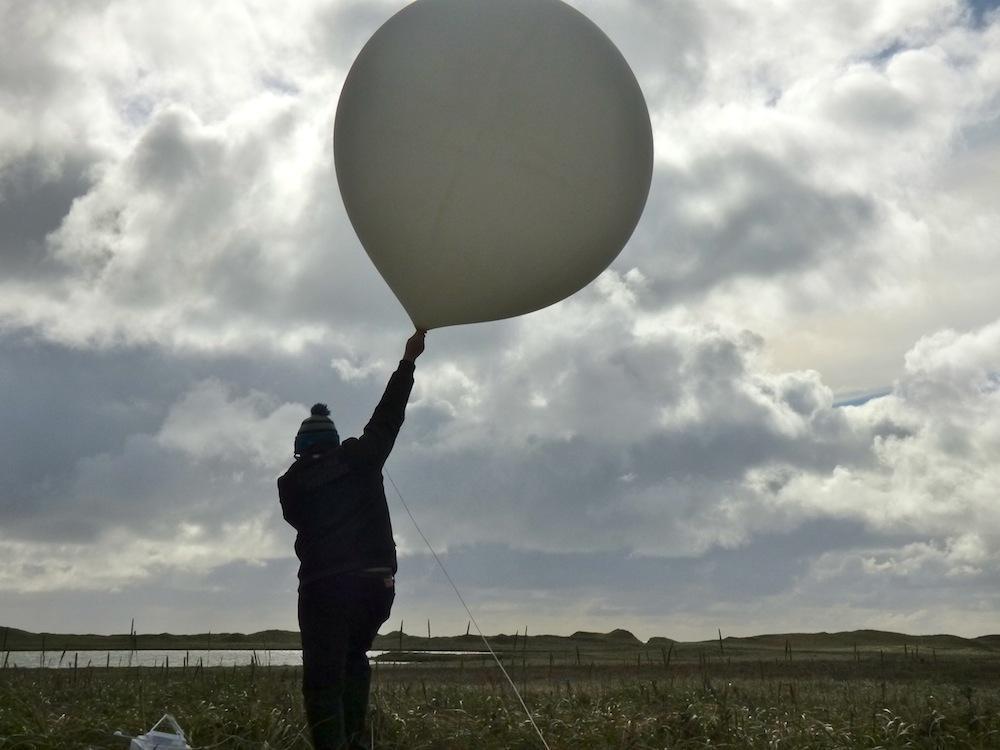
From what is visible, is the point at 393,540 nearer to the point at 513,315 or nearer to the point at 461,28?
the point at 513,315

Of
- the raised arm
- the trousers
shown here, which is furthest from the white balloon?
the trousers

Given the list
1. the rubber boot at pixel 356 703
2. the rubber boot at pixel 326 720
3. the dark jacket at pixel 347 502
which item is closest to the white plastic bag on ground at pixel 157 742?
the rubber boot at pixel 326 720

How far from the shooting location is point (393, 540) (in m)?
6.46

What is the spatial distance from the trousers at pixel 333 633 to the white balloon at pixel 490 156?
6.33 feet

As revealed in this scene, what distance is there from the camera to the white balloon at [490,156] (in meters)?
6.46

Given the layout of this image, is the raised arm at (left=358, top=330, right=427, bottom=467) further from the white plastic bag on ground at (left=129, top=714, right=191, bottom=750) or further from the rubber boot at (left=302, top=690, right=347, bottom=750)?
the white plastic bag on ground at (left=129, top=714, right=191, bottom=750)

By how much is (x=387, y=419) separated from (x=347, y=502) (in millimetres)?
581

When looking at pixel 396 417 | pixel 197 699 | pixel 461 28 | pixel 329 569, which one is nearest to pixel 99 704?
pixel 197 699

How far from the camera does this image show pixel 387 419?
6.42 metres

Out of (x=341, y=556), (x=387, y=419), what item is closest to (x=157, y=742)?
(x=341, y=556)

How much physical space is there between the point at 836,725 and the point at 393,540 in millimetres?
3992

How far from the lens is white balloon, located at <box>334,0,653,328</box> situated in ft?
21.2

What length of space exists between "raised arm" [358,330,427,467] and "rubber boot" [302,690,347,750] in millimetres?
1453

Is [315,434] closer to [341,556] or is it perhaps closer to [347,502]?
[347,502]
